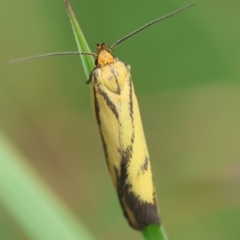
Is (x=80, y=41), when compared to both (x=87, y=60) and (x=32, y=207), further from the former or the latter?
(x=32, y=207)

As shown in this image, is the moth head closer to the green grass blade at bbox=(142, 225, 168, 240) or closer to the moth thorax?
the moth thorax

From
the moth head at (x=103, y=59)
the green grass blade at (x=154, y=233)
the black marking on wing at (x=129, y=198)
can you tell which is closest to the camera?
the green grass blade at (x=154, y=233)

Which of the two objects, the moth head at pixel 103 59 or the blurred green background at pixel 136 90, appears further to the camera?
the blurred green background at pixel 136 90

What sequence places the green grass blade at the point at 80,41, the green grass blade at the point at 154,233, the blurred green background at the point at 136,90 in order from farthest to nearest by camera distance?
the blurred green background at the point at 136,90, the green grass blade at the point at 80,41, the green grass blade at the point at 154,233

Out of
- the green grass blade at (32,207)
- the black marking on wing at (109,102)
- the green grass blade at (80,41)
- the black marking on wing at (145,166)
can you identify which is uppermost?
the green grass blade at (80,41)

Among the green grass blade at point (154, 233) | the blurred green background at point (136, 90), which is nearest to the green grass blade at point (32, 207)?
the green grass blade at point (154, 233)

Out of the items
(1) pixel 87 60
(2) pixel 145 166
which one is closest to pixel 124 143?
(2) pixel 145 166

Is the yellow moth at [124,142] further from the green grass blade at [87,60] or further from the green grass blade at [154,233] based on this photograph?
the green grass blade at [154,233]

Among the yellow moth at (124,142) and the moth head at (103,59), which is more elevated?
the moth head at (103,59)
